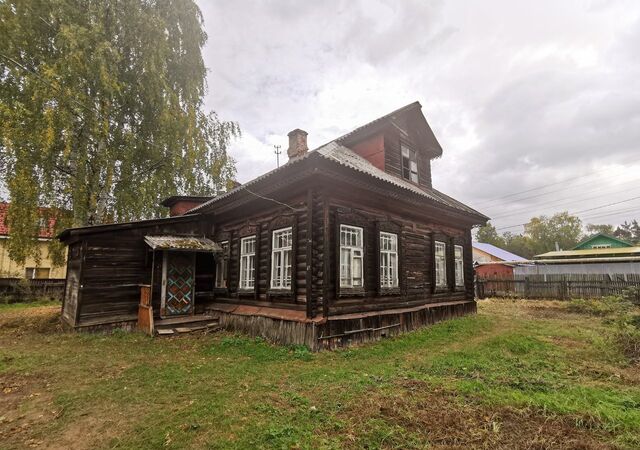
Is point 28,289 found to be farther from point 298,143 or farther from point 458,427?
point 458,427

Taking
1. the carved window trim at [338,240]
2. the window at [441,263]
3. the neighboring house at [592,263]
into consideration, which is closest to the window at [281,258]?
the carved window trim at [338,240]

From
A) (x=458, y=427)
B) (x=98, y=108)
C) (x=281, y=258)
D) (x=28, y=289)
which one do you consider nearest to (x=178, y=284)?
(x=281, y=258)

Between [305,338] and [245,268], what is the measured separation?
409cm

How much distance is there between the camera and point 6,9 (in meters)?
11.8

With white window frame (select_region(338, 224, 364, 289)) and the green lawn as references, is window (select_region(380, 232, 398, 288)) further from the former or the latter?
the green lawn

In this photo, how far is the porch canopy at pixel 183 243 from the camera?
32.8 ft

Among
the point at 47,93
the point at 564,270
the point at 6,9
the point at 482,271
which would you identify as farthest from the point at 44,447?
the point at 482,271

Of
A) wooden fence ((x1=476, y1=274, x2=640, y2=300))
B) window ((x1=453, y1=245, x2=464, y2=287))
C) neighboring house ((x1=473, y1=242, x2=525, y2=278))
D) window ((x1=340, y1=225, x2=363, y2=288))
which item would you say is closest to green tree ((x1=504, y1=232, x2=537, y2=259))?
neighboring house ((x1=473, y1=242, x2=525, y2=278))

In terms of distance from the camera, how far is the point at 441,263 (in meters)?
12.4

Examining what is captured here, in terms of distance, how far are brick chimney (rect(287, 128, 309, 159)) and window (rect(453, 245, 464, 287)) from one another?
7324 millimetres

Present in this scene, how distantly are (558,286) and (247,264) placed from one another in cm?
1870

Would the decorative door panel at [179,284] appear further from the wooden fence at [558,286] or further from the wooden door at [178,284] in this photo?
the wooden fence at [558,286]

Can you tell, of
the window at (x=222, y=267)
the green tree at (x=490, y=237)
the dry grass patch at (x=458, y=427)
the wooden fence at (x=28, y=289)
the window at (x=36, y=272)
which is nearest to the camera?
the dry grass patch at (x=458, y=427)

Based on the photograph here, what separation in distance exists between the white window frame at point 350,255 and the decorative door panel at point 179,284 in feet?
19.6
